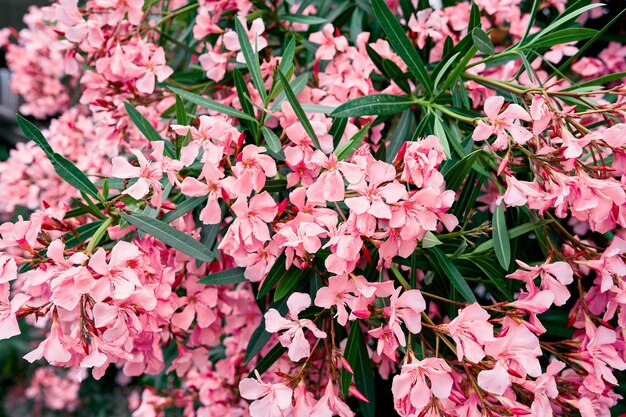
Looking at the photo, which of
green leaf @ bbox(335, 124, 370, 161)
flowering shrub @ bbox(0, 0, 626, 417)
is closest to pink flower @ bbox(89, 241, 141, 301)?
flowering shrub @ bbox(0, 0, 626, 417)

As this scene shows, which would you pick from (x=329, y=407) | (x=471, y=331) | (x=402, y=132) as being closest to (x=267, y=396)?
(x=329, y=407)

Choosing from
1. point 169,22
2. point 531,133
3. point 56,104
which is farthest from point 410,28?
point 56,104

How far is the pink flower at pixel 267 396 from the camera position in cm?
80

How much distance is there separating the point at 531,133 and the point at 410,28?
1.42 ft

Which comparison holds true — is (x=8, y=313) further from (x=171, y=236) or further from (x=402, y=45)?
(x=402, y=45)

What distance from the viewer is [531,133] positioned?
0.83 metres

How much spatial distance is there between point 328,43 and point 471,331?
0.67m

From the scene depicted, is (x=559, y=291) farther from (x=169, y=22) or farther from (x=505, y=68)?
(x=169, y=22)

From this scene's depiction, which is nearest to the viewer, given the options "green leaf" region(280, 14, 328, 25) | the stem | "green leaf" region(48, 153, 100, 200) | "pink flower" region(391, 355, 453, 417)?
"pink flower" region(391, 355, 453, 417)

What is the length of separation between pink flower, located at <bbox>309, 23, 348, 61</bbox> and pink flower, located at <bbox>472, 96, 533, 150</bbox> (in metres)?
0.40

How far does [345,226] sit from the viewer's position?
2.51 ft

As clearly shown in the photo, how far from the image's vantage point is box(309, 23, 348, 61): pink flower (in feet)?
3.71

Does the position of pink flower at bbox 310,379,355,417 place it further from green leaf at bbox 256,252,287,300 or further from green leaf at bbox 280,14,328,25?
green leaf at bbox 280,14,328,25

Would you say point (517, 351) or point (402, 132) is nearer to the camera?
point (517, 351)
